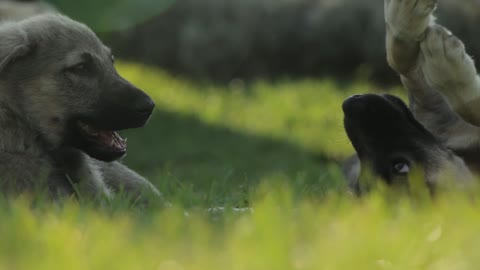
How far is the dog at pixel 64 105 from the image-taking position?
403 cm

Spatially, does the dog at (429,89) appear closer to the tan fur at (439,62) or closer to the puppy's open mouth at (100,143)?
the tan fur at (439,62)

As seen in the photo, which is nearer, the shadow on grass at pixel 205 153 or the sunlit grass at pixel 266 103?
the shadow on grass at pixel 205 153

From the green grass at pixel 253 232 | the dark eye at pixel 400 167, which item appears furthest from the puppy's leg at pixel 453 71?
the green grass at pixel 253 232

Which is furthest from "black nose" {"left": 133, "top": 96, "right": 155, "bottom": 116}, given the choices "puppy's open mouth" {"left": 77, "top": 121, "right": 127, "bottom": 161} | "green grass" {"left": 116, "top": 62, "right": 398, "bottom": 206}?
"green grass" {"left": 116, "top": 62, "right": 398, "bottom": 206}

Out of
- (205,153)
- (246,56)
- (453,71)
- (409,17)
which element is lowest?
(246,56)

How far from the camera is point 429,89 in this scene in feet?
13.8

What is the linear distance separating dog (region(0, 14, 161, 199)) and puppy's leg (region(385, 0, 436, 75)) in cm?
100

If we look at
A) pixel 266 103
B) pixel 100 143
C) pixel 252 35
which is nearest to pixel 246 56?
pixel 252 35

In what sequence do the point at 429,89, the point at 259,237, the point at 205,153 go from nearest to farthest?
the point at 259,237 < the point at 429,89 < the point at 205,153

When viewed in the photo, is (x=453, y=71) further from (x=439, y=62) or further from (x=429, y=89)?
(x=429, y=89)

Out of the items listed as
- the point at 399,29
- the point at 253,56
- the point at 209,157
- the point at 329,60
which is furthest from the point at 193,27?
the point at 399,29

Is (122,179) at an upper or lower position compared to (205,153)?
upper

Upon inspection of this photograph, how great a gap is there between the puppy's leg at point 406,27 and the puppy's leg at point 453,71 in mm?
48

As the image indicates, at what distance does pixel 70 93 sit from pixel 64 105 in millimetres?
55
